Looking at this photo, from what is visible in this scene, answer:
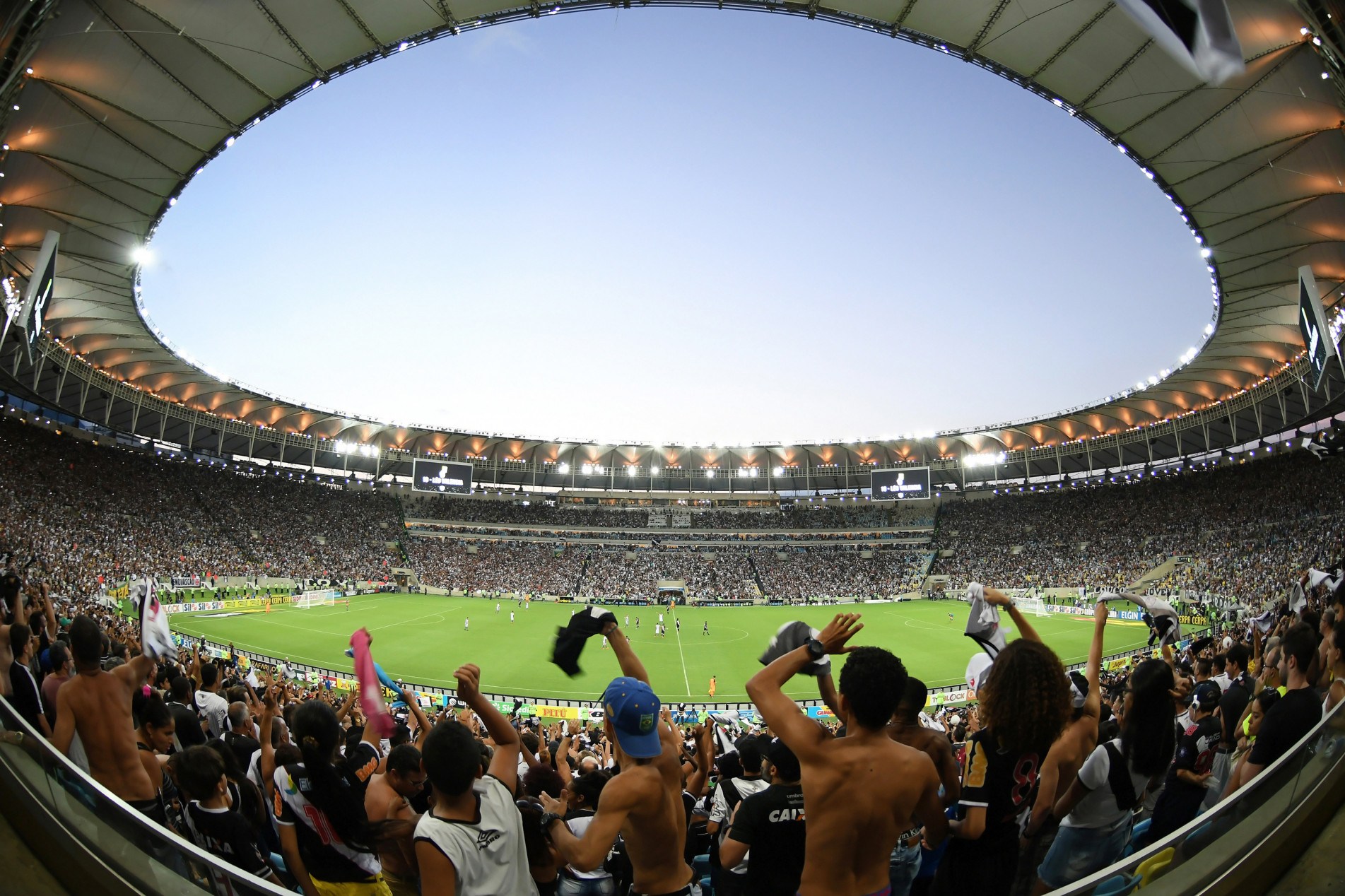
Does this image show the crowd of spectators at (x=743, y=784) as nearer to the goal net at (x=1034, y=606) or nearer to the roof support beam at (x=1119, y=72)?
the roof support beam at (x=1119, y=72)

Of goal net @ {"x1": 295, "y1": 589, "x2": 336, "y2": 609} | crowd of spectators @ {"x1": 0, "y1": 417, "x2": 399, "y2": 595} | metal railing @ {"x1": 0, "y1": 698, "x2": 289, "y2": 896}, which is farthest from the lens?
goal net @ {"x1": 295, "y1": 589, "x2": 336, "y2": 609}

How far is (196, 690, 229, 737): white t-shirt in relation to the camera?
730 centimetres

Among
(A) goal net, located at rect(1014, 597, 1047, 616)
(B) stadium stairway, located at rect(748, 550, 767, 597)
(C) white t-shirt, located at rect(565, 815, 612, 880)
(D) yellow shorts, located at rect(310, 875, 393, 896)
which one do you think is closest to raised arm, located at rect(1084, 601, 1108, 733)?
(C) white t-shirt, located at rect(565, 815, 612, 880)

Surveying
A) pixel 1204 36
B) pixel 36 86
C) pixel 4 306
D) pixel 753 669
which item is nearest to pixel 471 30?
pixel 36 86

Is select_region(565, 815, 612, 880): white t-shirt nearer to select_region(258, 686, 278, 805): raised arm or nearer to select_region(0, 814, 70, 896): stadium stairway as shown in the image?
select_region(0, 814, 70, 896): stadium stairway

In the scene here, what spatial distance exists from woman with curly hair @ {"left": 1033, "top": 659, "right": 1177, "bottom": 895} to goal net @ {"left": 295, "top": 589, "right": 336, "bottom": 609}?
4686 cm

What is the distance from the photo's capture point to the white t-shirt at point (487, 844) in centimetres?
274

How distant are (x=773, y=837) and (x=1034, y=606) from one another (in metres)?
49.9

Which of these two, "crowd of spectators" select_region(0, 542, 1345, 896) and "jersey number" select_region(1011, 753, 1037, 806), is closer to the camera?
"crowd of spectators" select_region(0, 542, 1345, 896)

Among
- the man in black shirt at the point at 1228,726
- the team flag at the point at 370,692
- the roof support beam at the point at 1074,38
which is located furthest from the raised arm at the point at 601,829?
the roof support beam at the point at 1074,38

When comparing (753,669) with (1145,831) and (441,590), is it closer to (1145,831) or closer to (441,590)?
(1145,831)

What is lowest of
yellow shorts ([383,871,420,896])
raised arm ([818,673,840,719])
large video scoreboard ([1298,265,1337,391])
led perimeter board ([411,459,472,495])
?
yellow shorts ([383,871,420,896])

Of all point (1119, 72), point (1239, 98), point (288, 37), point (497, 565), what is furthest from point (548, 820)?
point (497, 565)

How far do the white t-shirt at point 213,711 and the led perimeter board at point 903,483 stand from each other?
189 ft
